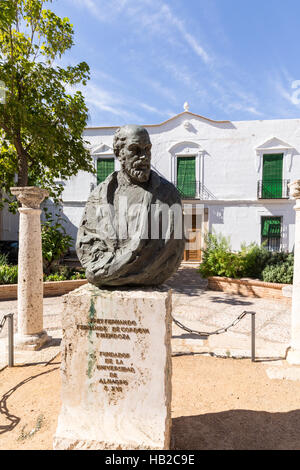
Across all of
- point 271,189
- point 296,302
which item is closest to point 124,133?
point 296,302

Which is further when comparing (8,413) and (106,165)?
(106,165)

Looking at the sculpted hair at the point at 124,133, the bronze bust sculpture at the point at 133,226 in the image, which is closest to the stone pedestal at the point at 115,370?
the bronze bust sculpture at the point at 133,226

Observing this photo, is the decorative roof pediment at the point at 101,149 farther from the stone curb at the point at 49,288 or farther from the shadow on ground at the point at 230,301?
the shadow on ground at the point at 230,301

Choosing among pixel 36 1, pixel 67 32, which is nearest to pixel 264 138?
pixel 67 32

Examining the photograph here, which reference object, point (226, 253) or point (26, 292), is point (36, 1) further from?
point (226, 253)

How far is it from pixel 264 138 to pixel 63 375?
1583 centimetres

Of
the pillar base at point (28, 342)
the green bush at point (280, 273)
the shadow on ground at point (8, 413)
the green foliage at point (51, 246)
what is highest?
the green foliage at point (51, 246)

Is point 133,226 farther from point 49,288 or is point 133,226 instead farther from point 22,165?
point 22,165

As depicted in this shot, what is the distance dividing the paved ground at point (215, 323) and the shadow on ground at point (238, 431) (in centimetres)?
160

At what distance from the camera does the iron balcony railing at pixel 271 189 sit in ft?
50.4

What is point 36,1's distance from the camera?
8.38 m

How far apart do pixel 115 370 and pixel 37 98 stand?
873 cm

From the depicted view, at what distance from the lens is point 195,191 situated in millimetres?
16188

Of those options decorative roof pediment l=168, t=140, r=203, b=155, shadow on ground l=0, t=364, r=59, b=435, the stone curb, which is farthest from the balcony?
shadow on ground l=0, t=364, r=59, b=435
